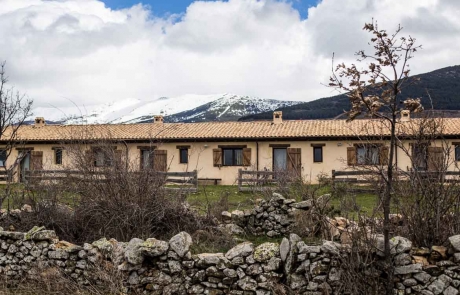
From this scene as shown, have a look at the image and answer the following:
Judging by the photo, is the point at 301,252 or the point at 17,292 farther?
the point at 17,292

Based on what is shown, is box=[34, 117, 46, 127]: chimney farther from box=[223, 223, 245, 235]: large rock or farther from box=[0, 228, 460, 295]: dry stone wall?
box=[0, 228, 460, 295]: dry stone wall

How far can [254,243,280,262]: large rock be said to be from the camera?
661 cm

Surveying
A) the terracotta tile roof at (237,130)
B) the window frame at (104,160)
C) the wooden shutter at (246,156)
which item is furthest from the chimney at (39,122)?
the window frame at (104,160)

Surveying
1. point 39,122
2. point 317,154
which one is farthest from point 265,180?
point 39,122

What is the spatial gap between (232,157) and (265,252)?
18.6 meters

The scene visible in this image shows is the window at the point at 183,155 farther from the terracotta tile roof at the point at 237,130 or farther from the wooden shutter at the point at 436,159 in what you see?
the wooden shutter at the point at 436,159

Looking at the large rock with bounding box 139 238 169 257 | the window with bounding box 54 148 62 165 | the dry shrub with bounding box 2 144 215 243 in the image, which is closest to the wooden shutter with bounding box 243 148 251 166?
the window with bounding box 54 148 62 165

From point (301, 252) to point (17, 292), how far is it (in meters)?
4.89

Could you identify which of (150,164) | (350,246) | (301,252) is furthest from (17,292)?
(350,246)

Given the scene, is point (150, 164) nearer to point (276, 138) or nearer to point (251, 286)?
point (251, 286)

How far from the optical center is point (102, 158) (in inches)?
402

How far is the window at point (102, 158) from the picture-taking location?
32.2 feet

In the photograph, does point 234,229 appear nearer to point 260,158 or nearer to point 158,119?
point 260,158

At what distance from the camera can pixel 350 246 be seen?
6188 mm
